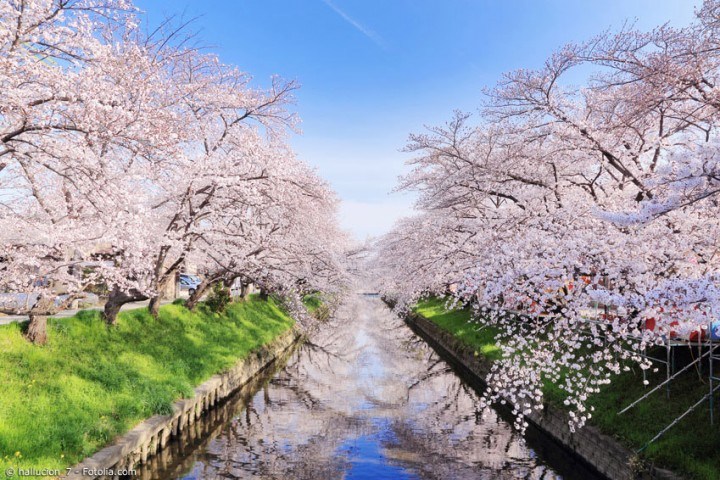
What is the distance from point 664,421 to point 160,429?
11.7 metres

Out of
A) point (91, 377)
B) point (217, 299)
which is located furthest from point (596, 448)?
point (217, 299)

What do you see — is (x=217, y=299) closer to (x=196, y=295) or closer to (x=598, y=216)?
(x=196, y=295)

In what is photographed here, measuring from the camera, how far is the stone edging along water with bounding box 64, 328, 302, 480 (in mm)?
9430

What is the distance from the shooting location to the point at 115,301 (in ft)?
52.0

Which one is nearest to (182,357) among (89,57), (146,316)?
(146,316)

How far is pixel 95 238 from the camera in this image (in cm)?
1053

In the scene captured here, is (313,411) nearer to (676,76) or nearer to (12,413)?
(12,413)

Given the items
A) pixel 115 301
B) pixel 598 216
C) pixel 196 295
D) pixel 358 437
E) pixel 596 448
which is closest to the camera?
pixel 598 216

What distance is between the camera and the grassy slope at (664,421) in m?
9.34

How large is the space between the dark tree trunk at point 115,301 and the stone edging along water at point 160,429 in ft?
11.4

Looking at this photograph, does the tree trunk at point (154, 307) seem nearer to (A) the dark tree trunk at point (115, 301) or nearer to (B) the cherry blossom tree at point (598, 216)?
(A) the dark tree trunk at point (115, 301)

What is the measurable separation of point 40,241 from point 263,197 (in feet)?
21.7

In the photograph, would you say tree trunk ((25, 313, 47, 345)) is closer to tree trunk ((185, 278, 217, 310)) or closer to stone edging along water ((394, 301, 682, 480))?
tree trunk ((185, 278, 217, 310))

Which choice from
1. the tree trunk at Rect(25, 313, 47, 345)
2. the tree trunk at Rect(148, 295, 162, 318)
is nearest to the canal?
the tree trunk at Rect(25, 313, 47, 345)
